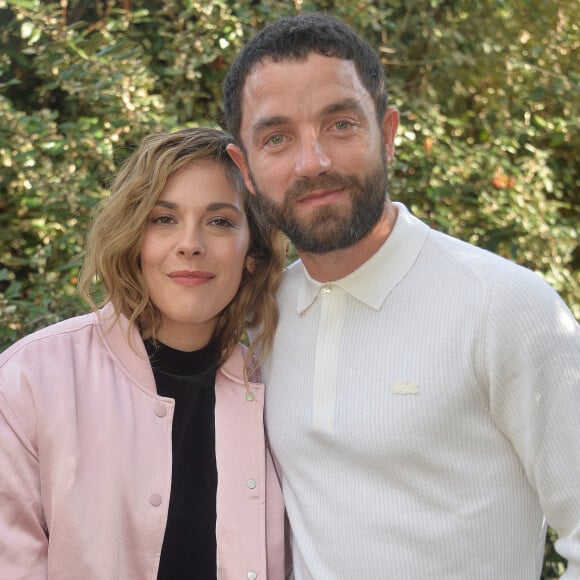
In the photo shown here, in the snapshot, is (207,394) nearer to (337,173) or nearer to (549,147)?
(337,173)

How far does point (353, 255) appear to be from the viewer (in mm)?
2236

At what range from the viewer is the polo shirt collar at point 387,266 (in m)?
2.14

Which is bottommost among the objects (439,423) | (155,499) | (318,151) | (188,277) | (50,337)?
(155,499)

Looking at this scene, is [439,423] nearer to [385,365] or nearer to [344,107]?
[385,365]

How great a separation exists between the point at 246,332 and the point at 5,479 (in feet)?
2.89

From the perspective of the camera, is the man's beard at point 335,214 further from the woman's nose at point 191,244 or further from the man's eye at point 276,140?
the woman's nose at point 191,244

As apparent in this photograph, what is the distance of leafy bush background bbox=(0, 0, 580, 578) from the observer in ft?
11.2

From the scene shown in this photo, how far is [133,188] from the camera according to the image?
235 cm

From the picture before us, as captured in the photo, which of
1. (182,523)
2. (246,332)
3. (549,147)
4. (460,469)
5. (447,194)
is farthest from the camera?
(549,147)

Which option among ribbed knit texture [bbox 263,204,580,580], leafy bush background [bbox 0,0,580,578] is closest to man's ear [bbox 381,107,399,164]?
ribbed knit texture [bbox 263,204,580,580]

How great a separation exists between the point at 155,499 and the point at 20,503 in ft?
1.12

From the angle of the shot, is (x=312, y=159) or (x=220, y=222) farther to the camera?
(x=220, y=222)

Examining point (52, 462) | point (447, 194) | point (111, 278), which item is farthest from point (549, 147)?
point (52, 462)

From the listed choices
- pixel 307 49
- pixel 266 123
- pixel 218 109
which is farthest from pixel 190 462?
pixel 218 109
